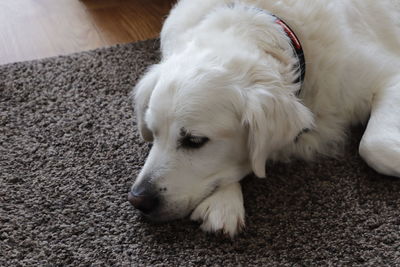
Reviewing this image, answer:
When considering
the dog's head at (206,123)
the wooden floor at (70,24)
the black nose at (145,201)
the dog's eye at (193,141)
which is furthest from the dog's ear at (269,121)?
the wooden floor at (70,24)

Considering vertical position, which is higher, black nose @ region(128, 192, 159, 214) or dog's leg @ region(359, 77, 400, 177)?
dog's leg @ region(359, 77, 400, 177)

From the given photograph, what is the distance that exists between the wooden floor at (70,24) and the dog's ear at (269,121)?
115 cm

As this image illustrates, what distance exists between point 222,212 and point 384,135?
511mm

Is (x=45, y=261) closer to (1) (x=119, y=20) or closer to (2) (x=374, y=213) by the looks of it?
(2) (x=374, y=213)

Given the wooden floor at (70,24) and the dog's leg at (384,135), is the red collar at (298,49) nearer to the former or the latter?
the dog's leg at (384,135)

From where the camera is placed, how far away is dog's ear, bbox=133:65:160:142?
1388mm

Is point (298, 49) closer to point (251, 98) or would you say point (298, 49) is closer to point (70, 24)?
point (251, 98)

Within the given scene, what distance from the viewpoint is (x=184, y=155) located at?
49.0 inches

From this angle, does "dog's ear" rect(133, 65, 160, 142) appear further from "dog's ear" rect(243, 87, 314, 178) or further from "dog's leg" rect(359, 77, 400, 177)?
"dog's leg" rect(359, 77, 400, 177)

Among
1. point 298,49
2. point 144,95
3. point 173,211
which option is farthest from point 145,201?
point 298,49

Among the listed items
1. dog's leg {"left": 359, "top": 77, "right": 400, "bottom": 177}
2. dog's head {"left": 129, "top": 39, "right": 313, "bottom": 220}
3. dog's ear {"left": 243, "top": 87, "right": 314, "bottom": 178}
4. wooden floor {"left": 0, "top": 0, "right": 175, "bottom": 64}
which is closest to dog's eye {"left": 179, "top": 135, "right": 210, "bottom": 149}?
dog's head {"left": 129, "top": 39, "right": 313, "bottom": 220}

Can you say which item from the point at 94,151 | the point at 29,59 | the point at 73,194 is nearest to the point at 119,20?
the point at 29,59

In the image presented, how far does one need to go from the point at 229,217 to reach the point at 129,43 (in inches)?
46.7

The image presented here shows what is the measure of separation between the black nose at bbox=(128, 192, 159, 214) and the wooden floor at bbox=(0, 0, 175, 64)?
3.76ft
